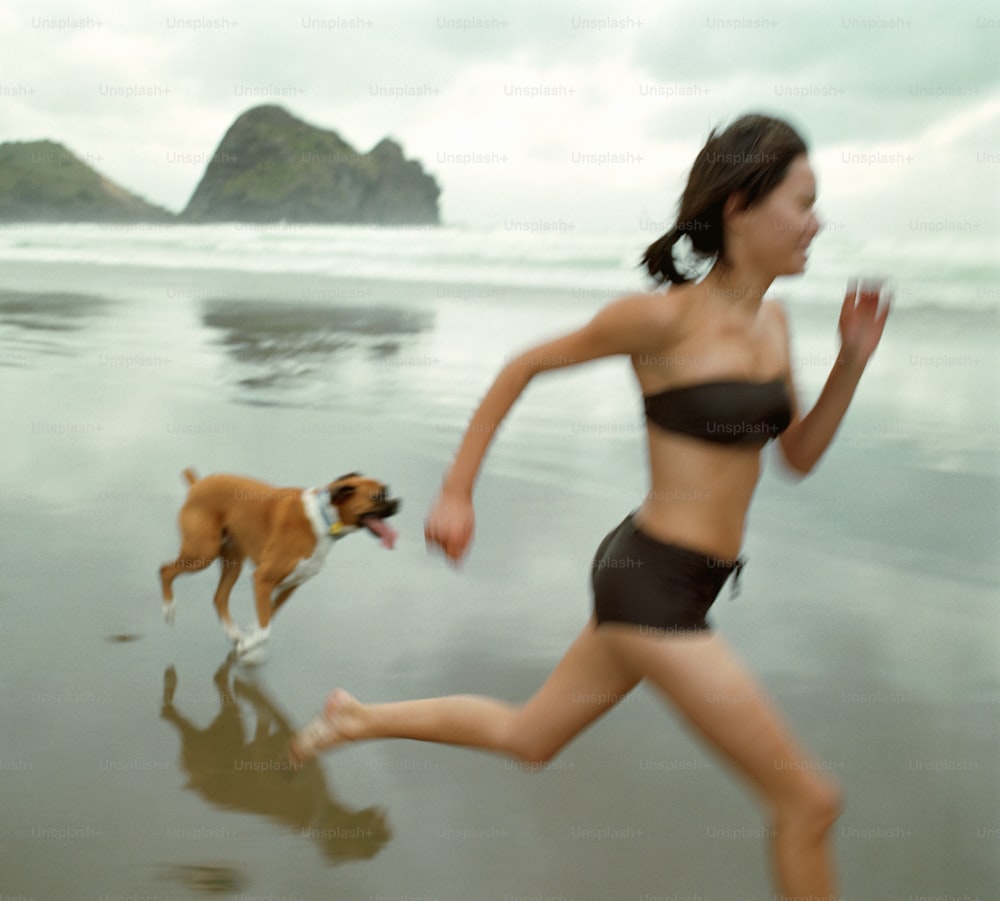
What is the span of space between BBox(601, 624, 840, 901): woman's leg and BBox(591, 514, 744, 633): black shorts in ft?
0.15

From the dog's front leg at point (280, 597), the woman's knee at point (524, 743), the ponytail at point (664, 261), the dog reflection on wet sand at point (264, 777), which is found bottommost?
the dog reflection on wet sand at point (264, 777)

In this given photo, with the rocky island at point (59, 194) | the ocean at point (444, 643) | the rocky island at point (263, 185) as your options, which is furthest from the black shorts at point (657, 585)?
the rocky island at point (59, 194)

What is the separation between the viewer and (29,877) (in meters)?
2.93

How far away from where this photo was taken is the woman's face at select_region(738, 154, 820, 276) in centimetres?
247

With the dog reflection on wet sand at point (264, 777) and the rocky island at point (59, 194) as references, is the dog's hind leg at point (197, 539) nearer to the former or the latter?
the dog reflection on wet sand at point (264, 777)

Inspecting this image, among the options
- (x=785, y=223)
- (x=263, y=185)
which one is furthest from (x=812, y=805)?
(x=263, y=185)

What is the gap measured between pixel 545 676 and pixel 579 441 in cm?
332

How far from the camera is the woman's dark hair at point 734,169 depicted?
2.47 m

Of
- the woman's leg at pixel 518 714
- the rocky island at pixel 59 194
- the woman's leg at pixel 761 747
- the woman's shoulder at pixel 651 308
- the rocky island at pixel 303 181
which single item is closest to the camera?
the woman's leg at pixel 761 747

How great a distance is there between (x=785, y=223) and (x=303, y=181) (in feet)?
99.5

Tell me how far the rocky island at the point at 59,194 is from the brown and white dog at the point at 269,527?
85.6ft

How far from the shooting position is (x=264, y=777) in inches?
135

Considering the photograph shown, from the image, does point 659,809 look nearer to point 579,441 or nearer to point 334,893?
point 334,893

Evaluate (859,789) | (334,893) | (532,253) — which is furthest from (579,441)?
(532,253)
